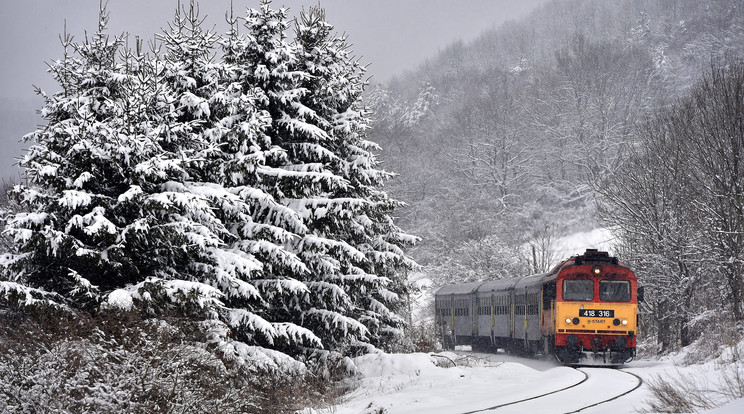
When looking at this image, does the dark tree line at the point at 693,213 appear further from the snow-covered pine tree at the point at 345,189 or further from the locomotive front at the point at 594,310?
the snow-covered pine tree at the point at 345,189

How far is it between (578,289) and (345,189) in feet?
29.5

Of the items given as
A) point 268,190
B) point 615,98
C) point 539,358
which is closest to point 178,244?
point 268,190

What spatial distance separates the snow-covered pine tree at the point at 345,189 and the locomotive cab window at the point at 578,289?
5148 mm

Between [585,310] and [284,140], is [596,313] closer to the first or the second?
[585,310]

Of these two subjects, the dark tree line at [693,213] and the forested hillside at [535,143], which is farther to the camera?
the forested hillside at [535,143]

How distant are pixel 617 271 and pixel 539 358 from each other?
6.53 m

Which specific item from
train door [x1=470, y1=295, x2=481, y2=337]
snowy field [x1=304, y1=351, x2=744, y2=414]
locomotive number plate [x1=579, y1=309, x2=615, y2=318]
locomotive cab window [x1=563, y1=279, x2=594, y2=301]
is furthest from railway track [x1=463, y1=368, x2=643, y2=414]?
train door [x1=470, y1=295, x2=481, y2=337]

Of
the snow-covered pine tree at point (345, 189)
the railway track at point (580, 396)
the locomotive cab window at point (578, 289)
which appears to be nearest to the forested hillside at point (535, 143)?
the locomotive cab window at point (578, 289)

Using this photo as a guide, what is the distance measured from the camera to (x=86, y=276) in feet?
43.3

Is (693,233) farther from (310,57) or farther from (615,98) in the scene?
(615,98)

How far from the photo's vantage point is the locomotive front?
23422 millimetres

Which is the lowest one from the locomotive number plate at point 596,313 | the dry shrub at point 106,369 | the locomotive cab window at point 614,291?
the dry shrub at point 106,369

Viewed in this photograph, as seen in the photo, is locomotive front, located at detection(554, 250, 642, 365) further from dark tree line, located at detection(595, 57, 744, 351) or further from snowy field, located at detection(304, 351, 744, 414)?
dark tree line, located at detection(595, 57, 744, 351)

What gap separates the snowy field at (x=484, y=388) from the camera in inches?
535
